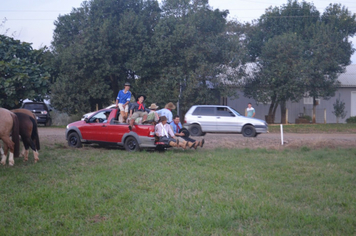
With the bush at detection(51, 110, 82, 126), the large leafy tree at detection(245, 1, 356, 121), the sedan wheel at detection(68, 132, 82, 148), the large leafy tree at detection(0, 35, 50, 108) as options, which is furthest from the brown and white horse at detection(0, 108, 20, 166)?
the bush at detection(51, 110, 82, 126)

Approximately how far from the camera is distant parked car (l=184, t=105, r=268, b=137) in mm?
20984

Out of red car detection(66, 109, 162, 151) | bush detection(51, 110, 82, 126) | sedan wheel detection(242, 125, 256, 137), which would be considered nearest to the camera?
red car detection(66, 109, 162, 151)

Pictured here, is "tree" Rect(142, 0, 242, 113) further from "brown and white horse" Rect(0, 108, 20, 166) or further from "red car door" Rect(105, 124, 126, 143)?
"brown and white horse" Rect(0, 108, 20, 166)

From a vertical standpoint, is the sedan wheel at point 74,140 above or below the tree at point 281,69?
below

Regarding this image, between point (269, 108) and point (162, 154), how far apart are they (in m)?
24.9

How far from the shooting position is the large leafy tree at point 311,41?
31.2 metres

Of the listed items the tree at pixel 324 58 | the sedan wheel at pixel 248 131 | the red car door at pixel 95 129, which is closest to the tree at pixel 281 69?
the tree at pixel 324 58

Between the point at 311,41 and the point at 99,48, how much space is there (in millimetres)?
16690

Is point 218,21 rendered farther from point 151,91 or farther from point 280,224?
point 280,224

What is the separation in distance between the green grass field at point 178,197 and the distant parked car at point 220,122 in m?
9.20

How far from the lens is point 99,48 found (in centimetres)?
2756

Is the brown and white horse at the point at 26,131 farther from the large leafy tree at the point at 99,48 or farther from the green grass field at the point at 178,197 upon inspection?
the large leafy tree at the point at 99,48

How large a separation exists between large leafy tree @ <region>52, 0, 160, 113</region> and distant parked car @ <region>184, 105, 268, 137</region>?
8.11m

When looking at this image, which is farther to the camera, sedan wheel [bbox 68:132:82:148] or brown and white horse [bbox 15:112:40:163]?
sedan wheel [bbox 68:132:82:148]
